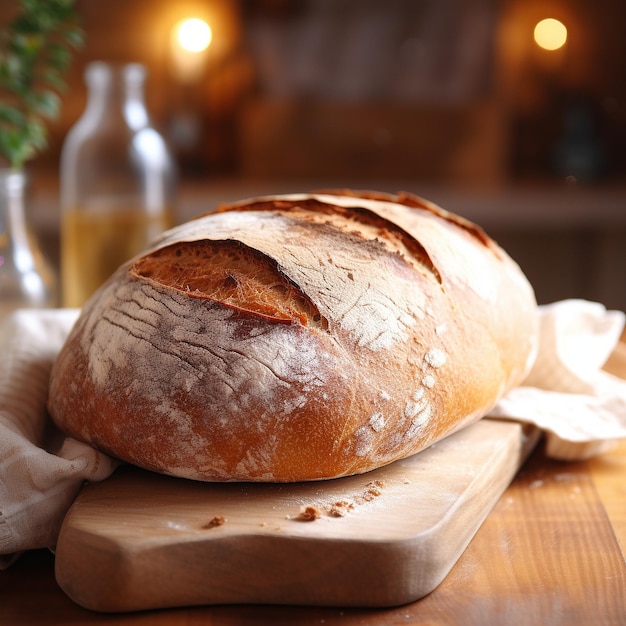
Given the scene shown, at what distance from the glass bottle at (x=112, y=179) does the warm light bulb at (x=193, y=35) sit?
172 cm

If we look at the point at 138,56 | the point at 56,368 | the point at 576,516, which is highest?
the point at 138,56

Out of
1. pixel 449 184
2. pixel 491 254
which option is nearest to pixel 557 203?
pixel 449 184

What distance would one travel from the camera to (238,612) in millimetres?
699

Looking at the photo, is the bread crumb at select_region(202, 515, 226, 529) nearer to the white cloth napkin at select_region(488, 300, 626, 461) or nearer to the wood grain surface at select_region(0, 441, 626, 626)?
the wood grain surface at select_region(0, 441, 626, 626)

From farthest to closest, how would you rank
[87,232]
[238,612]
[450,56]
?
1. [450,56]
2. [87,232]
3. [238,612]

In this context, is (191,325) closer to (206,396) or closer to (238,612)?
(206,396)

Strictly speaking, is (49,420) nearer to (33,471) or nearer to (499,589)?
(33,471)

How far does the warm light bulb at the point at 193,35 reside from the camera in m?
3.02

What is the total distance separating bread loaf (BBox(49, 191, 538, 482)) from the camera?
77 centimetres

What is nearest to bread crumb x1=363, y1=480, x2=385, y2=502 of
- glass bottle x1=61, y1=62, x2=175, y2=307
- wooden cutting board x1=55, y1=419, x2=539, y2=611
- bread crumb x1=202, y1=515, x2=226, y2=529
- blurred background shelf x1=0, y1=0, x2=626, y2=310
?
wooden cutting board x1=55, y1=419, x2=539, y2=611

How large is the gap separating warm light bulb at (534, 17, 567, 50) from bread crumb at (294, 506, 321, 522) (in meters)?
2.87

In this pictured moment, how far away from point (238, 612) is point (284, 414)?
0.17 meters

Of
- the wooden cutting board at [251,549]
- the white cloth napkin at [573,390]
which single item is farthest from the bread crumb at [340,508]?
the white cloth napkin at [573,390]

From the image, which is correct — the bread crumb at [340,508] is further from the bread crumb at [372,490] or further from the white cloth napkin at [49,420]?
the white cloth napkin at [49,420]
